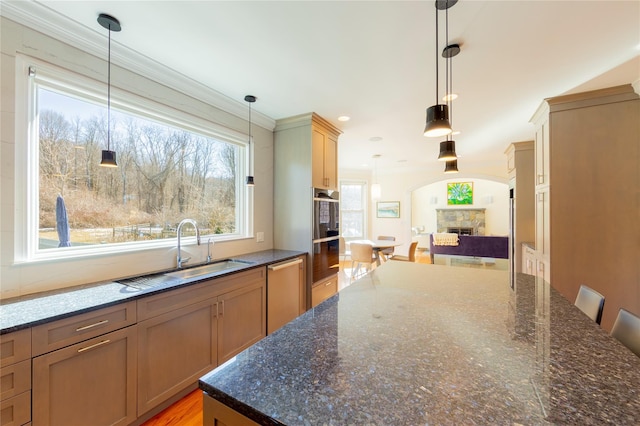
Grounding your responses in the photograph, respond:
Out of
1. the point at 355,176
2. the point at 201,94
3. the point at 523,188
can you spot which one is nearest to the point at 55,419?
the point at 201,94

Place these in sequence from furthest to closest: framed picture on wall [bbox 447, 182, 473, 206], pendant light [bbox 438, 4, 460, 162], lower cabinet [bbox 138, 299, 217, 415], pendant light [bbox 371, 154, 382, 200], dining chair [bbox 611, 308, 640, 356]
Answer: framed picture on wall [bbox 447, 182, 473, 206] → pendant light [bbox 371, 154, 382, 200] → pendant light [bbox 438, 4, 460, 162] → lower cabinet [bbox 138, 299, 217, 415] → dining chair [bbox 611, 308, 640, 356]

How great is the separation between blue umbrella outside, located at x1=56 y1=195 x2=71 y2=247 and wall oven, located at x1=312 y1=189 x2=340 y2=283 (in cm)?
218

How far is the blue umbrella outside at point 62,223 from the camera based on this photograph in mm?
1700

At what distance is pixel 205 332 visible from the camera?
193 cm

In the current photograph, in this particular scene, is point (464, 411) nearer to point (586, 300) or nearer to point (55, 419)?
point (586, 300)

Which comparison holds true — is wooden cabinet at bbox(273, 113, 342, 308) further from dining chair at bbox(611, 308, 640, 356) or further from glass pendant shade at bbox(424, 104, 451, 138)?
dining chair at bbox(611, 308, 640, 356)

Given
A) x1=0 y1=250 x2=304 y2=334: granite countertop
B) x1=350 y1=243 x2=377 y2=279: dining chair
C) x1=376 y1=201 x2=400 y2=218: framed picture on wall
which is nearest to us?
x1=0 y1=250 x2=304 y2=334: granite countertop

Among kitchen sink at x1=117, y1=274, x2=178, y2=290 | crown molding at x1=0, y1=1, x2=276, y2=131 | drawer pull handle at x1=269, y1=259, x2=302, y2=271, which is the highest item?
crown molding at x1=0, y1=1, x2=276, y2=131

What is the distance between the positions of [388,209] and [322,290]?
4600 mm

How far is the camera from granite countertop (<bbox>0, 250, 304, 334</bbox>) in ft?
3.81

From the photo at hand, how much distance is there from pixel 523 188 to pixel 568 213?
6.02 ft

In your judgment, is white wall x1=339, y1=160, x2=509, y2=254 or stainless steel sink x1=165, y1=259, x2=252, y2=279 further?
white wall x1=339, y1=160, x2=509, y2=254

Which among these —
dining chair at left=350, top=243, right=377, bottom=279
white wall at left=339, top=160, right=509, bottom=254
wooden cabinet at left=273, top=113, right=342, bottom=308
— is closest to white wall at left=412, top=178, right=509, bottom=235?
white wall at left=339, top=160, right=509, bottom=254

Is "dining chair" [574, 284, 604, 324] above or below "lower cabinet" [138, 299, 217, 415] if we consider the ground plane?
above
